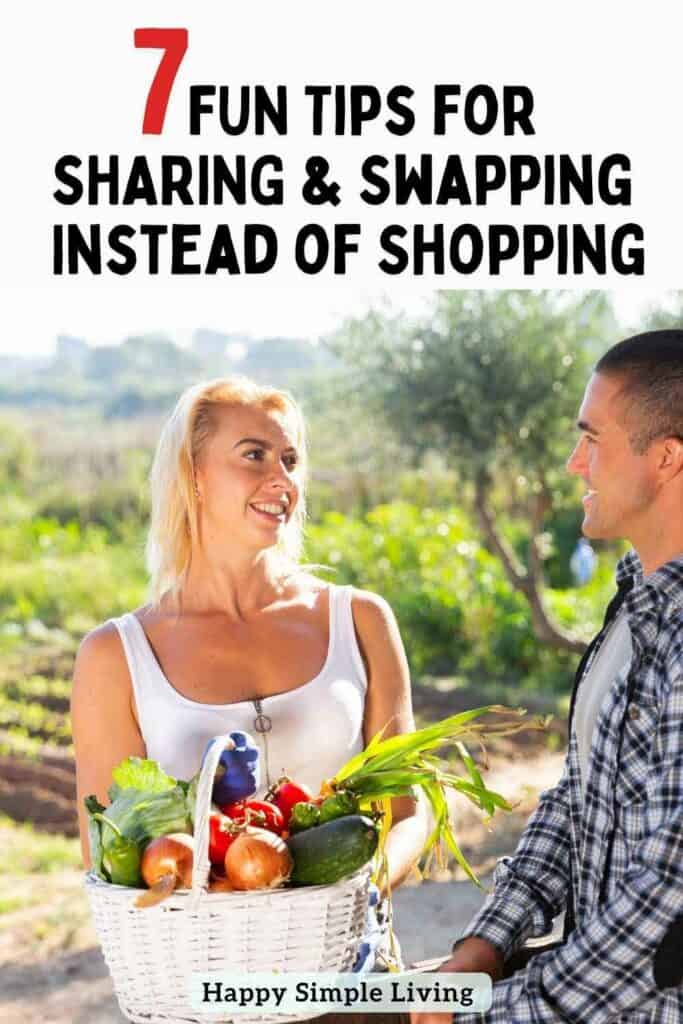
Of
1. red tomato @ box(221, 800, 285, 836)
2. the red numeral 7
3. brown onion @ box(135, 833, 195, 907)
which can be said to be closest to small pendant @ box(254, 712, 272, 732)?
red tomato @ box(221, 800, 285, 836)

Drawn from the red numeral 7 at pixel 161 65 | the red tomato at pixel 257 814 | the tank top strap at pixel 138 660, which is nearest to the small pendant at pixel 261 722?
the tank top strap at pixel 138 660

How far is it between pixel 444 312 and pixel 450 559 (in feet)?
12.8

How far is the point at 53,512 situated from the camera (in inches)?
552

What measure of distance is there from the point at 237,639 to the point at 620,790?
1.03 meters

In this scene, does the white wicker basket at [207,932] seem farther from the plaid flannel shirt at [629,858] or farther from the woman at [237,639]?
the woman at [237,639]

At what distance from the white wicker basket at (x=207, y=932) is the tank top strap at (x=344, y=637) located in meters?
0.82

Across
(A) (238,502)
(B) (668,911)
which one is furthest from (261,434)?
(B) (668,911)

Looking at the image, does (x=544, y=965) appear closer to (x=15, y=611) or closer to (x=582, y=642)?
(x=582, y=642)

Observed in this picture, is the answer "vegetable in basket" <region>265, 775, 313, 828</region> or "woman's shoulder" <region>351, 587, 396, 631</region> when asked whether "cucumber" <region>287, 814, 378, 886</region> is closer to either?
"vegetable in basket" <region>265, 775, 313, 828</region>

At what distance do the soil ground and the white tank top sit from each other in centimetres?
193

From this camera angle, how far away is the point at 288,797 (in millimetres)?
2252

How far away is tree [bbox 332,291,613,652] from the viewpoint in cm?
766

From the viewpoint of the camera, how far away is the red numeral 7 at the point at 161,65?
4555 mm

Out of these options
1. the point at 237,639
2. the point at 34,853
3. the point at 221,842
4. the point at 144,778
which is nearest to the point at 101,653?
the point at 237,639
